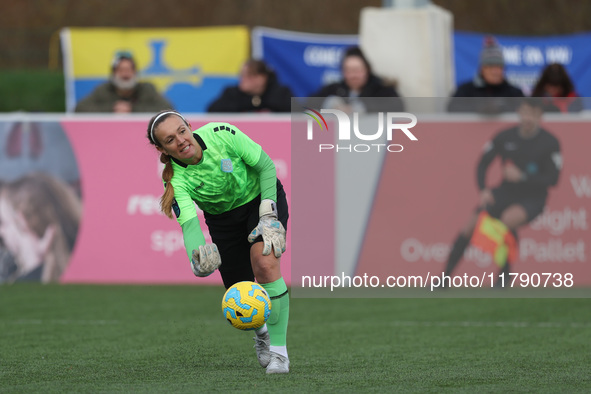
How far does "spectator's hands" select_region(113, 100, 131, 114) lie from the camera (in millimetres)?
12438

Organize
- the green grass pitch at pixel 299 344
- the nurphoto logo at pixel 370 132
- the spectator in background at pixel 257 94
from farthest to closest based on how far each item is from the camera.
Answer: the spectator in background at pixel 257 94 < the nurphoto logo at pixel 370 132 < the green grass pitch at pixel 299 344

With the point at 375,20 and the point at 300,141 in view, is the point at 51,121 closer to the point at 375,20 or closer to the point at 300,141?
the point at 300,141

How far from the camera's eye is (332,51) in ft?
54.9

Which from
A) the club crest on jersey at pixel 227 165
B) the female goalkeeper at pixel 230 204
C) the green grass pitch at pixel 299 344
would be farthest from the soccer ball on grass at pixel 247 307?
the club crest on jersey at pixel 227 165

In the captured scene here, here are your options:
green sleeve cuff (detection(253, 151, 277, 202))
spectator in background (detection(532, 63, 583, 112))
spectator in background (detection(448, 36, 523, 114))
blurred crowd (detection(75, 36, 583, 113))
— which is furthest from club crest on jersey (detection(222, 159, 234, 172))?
spectator in background (detection(532, 63, 583, 112))

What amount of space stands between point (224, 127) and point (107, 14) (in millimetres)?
15752

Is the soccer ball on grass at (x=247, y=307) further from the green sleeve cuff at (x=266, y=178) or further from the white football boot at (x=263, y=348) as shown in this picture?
the green sleeve cuff at (x=266, y=178)

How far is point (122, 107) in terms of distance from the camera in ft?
40.9

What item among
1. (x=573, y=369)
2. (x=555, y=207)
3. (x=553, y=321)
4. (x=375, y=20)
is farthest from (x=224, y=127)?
(x=375, y=20)

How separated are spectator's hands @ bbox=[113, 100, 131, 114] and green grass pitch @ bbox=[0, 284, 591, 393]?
1.93m

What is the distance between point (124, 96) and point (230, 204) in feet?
18.9

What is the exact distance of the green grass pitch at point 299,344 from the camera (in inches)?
255

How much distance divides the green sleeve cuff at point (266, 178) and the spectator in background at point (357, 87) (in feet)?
15.5

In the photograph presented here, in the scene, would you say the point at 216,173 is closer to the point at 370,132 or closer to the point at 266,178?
the point at 266,178
